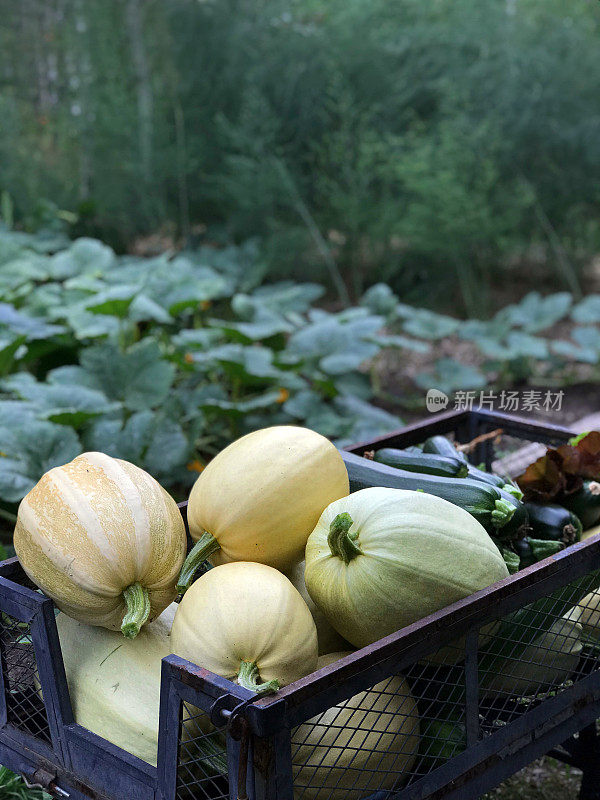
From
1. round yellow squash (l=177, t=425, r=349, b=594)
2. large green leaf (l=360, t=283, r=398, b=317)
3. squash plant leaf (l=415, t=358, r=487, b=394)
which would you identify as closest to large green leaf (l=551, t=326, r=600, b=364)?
squash plant leaf (l=415, t=358, r=487, b=394)

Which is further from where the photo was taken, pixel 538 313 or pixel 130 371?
pixel 538 313

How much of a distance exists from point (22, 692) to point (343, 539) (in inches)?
23.8

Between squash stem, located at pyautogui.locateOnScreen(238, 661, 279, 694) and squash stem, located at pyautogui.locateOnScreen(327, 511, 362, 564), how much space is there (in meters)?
0.20

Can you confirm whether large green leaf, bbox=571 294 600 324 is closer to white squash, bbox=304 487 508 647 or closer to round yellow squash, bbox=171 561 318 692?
white squash, bbox=304 487 508 647

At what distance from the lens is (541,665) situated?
1.32 meters

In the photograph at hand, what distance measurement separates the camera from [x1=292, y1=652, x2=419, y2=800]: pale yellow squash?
1.11 m

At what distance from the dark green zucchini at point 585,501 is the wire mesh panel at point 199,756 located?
0.87 metres

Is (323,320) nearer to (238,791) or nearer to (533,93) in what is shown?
(533,93)

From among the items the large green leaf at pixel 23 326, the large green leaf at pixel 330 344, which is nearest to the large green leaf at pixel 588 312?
the large green leaf at pixel 330 344

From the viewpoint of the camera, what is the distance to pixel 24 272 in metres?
4.53

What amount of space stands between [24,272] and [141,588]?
365 centimetres

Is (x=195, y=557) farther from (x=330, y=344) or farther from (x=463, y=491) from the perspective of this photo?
(x=330, y=344)

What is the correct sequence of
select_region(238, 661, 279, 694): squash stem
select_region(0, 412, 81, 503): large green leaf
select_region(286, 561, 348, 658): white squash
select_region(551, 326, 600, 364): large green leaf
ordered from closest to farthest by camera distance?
1. select_region(238, 661, 279, 694): squash stem
2. select_region(286, 561, 348, 658): white squash
3. select_region(0, 412, 81, 503): large green leaf
4. select_region(551, 326, 600, 364): large green leaf

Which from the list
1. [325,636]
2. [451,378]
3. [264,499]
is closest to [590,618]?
[325,636]
